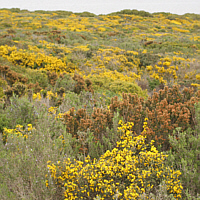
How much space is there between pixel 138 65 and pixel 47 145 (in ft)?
38.1

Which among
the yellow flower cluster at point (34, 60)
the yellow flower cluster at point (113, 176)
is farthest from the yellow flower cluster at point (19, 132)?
the yellow flower cluster at point (34, 60)

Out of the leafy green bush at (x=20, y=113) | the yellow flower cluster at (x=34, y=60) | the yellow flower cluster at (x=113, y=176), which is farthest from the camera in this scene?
the yellow flower cluster at (x=34, y=60)

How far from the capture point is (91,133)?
10.7 ft

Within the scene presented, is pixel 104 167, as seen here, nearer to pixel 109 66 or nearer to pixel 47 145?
pixel 47 145

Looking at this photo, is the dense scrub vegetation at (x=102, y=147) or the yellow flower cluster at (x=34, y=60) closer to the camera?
the dense scrub vegetation at (x=102, y=147)

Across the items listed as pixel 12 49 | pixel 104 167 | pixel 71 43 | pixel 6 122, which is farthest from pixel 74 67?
pixel 104 167

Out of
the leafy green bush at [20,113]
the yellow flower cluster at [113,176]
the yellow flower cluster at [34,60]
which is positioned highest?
the yellow flower cluster at [34,60]

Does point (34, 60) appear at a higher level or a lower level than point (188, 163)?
higher

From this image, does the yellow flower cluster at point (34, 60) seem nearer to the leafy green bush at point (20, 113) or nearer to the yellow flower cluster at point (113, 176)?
the leafy green bush at point (20, 113)

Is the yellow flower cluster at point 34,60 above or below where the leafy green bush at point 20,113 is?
above

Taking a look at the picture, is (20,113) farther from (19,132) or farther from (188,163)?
(188,163)

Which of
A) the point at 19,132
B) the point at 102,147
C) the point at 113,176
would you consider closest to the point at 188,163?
the point at 113,176

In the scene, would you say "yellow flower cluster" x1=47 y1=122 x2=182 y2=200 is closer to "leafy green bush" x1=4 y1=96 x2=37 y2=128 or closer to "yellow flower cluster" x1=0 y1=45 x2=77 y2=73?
"leafy green bush" x1=4 y1=96 x2=37 y2=128

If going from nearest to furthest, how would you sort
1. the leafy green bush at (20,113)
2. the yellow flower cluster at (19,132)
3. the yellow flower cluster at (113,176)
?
1. the yellow flower cluster at (113,176)
2. the yellow flower cluster at (19,132)
3. the leafy green bush at (20,113)
